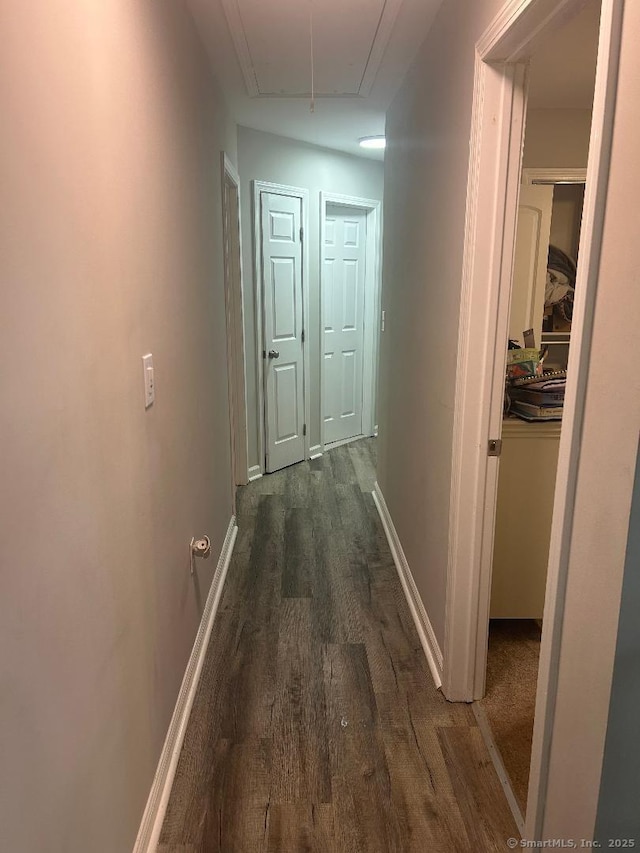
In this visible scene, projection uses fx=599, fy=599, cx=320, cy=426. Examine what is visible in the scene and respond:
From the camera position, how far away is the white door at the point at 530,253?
Answer: 3.05m

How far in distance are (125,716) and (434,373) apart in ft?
5.20

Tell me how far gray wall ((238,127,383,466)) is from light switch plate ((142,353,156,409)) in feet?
8.77

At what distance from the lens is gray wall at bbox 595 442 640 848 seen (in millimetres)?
984

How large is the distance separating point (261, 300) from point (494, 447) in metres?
2.73

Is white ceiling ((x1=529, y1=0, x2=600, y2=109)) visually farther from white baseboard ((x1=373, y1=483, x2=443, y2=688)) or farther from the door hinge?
white baseboard ((x1=373, y1=483, x2=443, y2=688))

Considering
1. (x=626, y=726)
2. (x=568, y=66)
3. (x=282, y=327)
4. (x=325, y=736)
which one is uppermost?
(x=568, y=66)

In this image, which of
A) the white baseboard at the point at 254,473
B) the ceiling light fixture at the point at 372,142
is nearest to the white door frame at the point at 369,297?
the ceiling light fixture at the point at 372,142

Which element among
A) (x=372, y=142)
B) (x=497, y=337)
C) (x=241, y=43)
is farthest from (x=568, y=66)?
(x=372, y=142)

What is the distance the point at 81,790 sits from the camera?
1107mm

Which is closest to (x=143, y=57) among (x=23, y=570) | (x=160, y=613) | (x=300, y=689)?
(x=23, y=570)

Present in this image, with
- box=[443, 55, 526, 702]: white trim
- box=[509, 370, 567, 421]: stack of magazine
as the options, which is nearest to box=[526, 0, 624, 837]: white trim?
box=[443, 55, 526, 702]: white trim

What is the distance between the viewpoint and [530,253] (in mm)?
3082

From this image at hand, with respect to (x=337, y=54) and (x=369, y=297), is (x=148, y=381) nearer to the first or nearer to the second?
(x=337, y=54)

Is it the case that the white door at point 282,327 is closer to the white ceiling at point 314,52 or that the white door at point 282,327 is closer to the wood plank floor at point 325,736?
the white ceiling at point 314,52
